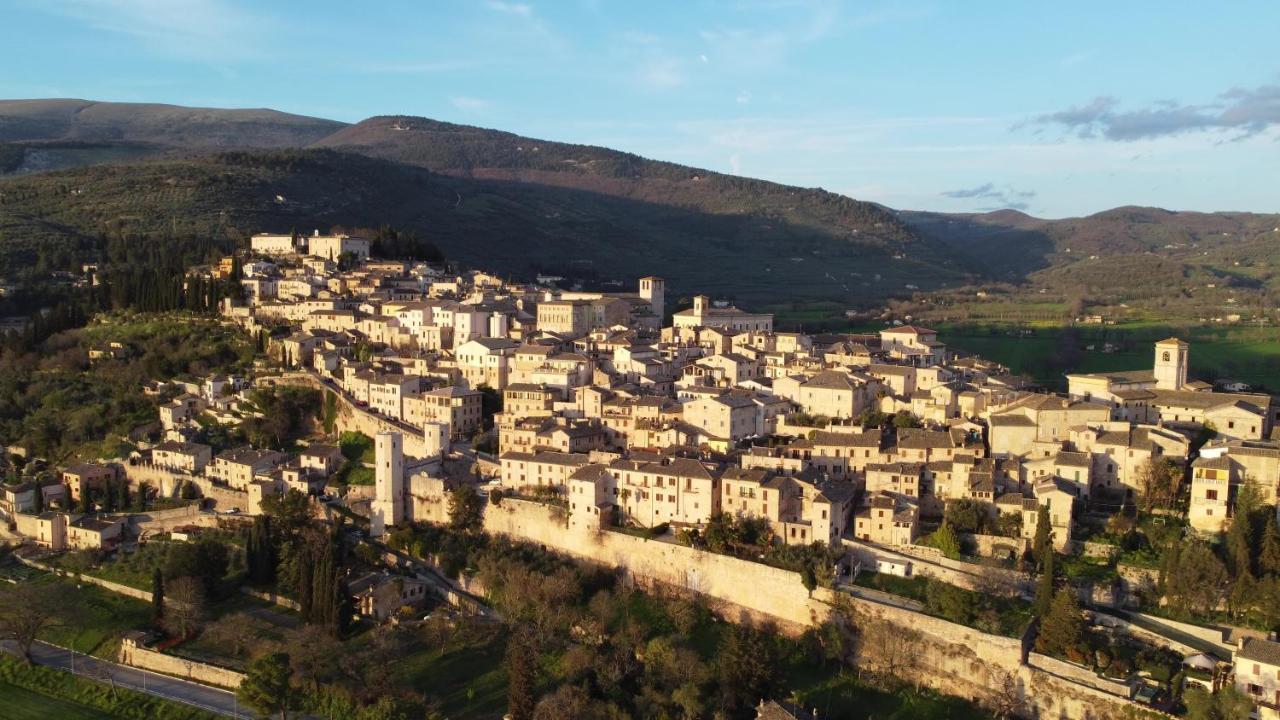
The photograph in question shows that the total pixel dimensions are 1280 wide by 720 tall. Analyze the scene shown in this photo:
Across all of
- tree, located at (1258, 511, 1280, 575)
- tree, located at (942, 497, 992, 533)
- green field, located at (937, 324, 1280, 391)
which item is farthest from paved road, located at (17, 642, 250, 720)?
green field, located at (937, 324, 1280, 391)

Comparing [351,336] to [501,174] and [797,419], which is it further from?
[501,174]

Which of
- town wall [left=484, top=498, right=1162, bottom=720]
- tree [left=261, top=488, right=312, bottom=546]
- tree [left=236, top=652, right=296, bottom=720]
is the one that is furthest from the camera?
tree [left=261, top=488, right=312, bottom=546]

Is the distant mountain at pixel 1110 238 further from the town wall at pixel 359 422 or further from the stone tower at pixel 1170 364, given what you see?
the town wall at pixel 359 422

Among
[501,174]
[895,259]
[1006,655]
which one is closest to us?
[1006,655]

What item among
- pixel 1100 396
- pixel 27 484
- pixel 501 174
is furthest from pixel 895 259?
pixel 27 484

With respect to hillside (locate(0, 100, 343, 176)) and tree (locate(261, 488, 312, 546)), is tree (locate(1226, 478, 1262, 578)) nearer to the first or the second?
tree (locate(261, 488, 312, 546))

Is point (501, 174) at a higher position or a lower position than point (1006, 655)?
higher

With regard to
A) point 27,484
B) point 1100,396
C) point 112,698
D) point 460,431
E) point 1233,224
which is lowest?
point 112,698
